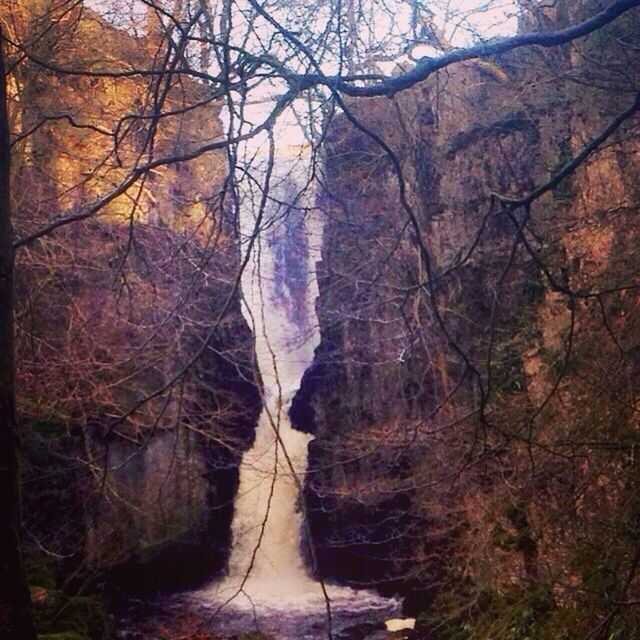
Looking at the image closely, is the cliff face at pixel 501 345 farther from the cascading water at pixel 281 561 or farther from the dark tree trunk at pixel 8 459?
the dark tree trunk at pixel 8 459

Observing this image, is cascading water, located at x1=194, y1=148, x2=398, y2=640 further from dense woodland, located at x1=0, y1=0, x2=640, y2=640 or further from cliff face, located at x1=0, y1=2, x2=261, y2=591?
cliff face, located at x1=0, y1=2, x2=261, y2=591

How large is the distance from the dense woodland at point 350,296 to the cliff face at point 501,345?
4 cm

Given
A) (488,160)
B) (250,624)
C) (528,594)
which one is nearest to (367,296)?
(488,160)

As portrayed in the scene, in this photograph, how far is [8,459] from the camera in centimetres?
190

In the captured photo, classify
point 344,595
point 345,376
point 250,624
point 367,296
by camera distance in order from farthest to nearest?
1. point 345,376
2. point 344,595
3. point 367,296
4. point 250,624

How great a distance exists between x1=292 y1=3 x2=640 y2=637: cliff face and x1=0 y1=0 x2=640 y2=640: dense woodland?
42 mm

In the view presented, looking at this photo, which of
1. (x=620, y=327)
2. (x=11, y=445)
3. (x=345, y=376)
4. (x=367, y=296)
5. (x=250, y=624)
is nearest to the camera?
(x=11, y=445)

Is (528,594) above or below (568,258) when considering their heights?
below

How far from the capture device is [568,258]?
7.25m

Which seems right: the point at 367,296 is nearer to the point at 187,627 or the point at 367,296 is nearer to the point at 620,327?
the point at 187,627

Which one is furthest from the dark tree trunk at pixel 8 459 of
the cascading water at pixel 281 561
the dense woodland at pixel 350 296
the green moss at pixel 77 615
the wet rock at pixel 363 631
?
the wet rock at pixel 363 631

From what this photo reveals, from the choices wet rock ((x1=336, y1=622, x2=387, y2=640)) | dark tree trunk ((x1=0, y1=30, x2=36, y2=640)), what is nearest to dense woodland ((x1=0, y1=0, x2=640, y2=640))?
dark tree trunk ((x1=0, y1=30, x2=36, y2=640))

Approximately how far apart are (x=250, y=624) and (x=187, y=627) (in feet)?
3.46

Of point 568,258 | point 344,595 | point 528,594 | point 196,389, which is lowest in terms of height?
point 344,595
